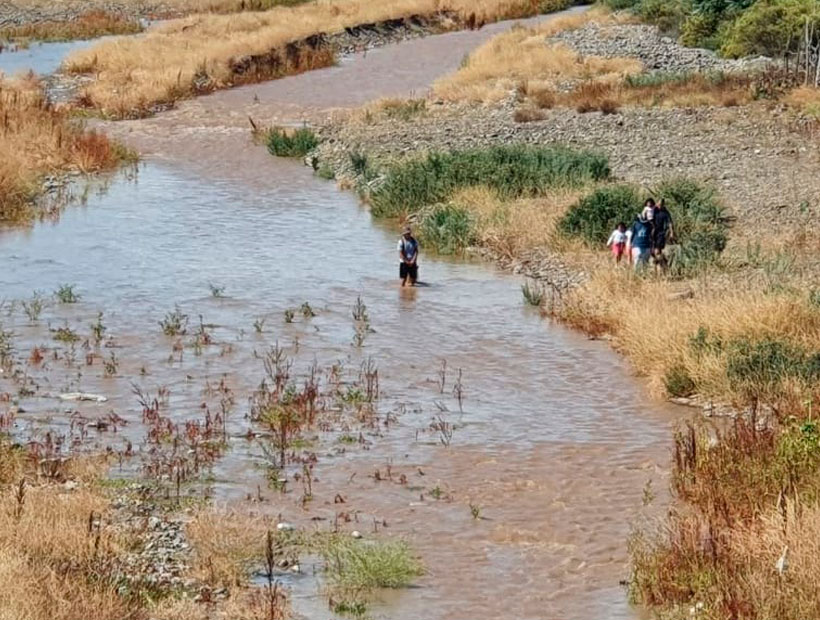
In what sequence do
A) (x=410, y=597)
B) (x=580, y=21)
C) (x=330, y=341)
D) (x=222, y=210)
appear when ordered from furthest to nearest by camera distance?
(x=580, y=21)
(x=222, y=210)
(x=330, y=341)
(x=410, y=597)

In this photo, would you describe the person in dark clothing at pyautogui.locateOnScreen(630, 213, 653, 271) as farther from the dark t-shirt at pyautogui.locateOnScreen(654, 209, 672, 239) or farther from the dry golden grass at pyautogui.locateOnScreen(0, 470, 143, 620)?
the dry golden grass at pyautogui.locateOnScreen(0, 470, 143, 620)

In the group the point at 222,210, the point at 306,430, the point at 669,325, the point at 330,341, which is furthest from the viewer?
the point at 222,210

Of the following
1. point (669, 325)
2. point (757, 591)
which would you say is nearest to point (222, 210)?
point (669, 325)

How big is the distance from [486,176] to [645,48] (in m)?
20.0

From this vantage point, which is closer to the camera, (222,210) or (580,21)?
(222,210)

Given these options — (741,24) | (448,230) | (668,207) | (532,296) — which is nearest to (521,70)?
(741,24)

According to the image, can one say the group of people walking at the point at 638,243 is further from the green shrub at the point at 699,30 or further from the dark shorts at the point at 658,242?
the green shrub at the point at 699,30

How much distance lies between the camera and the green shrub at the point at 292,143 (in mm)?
35438

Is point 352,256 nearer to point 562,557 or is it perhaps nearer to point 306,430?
point 306,430

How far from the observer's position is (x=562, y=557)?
1284cm

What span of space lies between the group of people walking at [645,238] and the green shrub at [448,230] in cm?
363

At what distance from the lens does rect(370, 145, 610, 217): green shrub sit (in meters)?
28.8

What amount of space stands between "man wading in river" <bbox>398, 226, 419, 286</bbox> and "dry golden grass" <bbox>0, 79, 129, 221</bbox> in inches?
359

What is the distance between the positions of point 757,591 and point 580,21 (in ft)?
166
